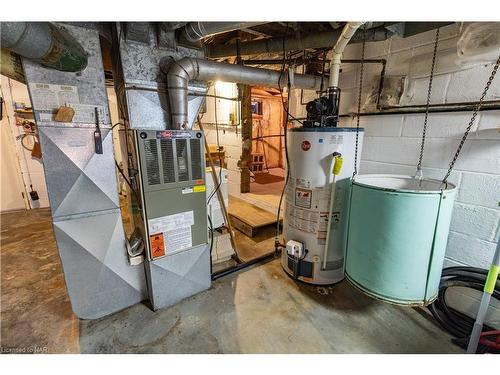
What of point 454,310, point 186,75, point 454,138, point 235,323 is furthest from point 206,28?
point 454,310

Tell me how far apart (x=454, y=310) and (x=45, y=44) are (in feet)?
9.97

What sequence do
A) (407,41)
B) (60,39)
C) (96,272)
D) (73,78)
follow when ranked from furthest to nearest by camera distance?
(407,41) < (96,272) < (73,78) < (60,39)

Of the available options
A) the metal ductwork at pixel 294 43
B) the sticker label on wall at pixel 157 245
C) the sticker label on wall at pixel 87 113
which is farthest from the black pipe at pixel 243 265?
the metal ductwork at pixel 294 43

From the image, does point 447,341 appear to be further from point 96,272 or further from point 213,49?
point 213,49

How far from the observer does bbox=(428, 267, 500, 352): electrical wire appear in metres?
1.49

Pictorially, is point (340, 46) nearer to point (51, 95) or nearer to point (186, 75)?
point (186, 75)

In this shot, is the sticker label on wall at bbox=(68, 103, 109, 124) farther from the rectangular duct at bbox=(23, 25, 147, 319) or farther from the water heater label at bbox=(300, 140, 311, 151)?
the water heater label at bbox=(300, 140, 311, 151)

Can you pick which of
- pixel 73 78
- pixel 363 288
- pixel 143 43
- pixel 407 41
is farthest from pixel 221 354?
pixel 407 41

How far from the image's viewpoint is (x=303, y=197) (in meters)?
1.88

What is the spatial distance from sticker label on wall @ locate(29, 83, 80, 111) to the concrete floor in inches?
59.0

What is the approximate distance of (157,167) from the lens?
4.95 feet

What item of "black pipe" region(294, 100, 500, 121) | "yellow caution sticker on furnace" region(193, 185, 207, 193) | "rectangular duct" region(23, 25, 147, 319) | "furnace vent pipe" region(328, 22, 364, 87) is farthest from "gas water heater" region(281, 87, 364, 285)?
"rectangular duct" region(23, 25, 147, 319)

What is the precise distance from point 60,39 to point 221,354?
1964 mm

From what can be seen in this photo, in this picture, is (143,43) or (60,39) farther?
(143,43)
